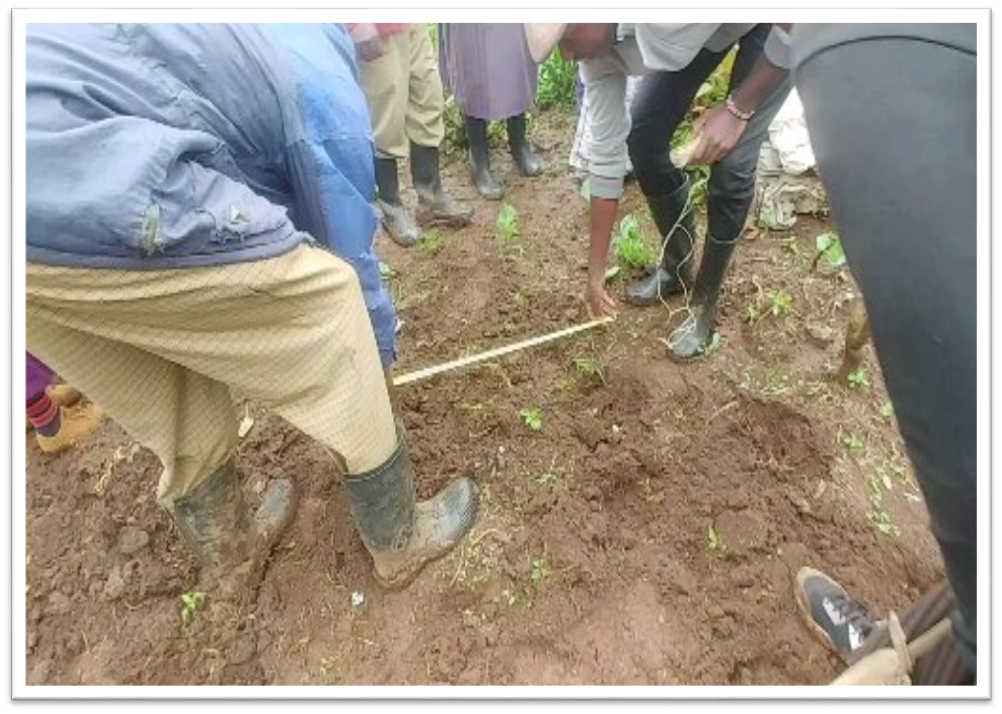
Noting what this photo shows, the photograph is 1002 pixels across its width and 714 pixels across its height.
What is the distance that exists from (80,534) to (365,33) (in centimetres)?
201

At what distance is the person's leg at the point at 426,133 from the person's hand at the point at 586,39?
1.47 m

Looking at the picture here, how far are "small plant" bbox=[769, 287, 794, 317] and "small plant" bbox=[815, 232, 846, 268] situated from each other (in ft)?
0.83

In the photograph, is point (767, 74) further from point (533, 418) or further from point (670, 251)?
point (533, 418)

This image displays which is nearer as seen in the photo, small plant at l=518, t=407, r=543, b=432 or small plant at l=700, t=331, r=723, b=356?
small plant at l=518, t=407, r=543, b=432

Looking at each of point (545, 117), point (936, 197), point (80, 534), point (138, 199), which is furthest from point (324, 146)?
point (545, 117)

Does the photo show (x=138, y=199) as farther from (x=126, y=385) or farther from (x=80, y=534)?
(x=80, y=534)

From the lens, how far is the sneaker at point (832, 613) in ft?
6.02

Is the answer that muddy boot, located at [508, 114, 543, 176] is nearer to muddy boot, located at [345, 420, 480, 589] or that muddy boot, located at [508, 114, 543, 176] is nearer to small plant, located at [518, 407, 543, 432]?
small plant, located at [518, 407, 543, 432]

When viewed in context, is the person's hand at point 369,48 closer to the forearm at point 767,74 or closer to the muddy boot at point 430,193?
the muddy boot at point 430,193

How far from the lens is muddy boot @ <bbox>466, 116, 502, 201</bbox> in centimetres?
363

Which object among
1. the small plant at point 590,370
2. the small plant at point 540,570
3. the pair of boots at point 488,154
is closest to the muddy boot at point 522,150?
the pair of boots at point 488,154

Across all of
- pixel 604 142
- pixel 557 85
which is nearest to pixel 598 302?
pixel 604 142

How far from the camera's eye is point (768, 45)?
191 cm

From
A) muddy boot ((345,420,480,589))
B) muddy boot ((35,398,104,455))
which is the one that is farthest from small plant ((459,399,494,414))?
muddy boot ((35,398,104,455))
